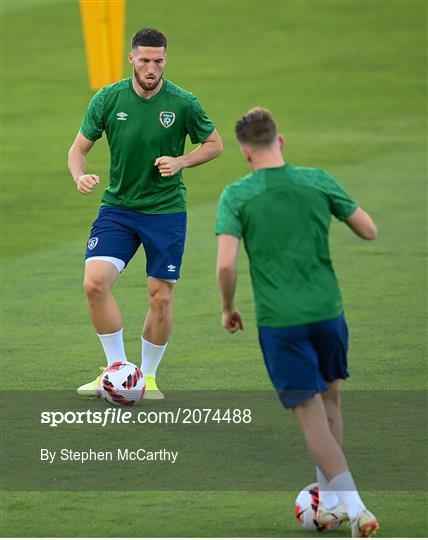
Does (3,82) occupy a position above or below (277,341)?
below

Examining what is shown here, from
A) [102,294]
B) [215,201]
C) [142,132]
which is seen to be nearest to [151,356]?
[102,294]

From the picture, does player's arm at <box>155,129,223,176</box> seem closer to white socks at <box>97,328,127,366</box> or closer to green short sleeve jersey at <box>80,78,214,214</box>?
green short sleeve jersey at <box>80,78,214,214</box>

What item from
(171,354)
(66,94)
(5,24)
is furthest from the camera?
(5,24)

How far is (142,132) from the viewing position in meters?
9.55

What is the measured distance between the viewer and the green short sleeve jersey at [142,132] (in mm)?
9562

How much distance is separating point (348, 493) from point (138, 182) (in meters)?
3.45

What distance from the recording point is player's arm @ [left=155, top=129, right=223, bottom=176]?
9242mm

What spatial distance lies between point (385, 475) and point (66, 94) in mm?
18101

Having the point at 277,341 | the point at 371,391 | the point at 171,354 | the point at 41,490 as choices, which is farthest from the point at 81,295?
the point at 277,341

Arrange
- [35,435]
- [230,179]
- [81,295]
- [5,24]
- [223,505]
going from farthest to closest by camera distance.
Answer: [5,24] < [230,179] < [81,295] < [35,435] < [223,505]

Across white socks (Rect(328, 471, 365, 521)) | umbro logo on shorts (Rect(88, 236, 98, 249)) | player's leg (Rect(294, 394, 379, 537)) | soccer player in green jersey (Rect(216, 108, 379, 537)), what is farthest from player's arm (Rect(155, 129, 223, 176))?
white socks (Rect(328, 471, 365, 521))

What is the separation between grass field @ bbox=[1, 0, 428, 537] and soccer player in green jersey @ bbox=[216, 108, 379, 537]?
616mm

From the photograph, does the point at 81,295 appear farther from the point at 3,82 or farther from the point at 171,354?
the point at 3,82

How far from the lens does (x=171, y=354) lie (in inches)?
442
